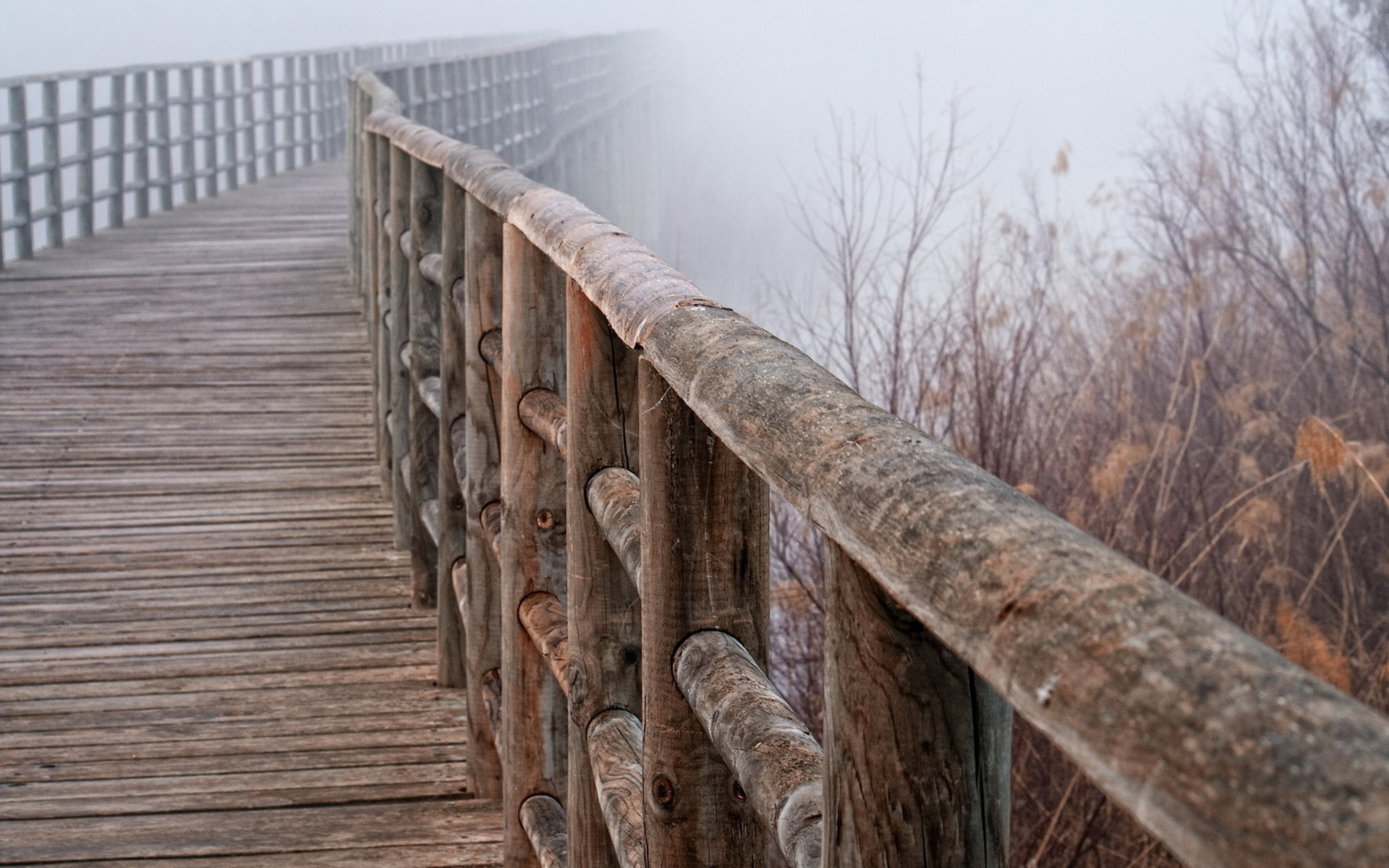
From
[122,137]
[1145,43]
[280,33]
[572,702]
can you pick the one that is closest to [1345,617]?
[572,702]

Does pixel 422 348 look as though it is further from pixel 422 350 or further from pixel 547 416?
pixel 547 416

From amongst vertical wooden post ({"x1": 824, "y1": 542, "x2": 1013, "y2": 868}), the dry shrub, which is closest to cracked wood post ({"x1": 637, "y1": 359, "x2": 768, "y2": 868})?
vertical wooden post ({"x1": 824, "y1": 542, "x2": 1013, "y2": 868})

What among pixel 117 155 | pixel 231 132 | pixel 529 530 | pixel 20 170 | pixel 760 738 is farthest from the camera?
pixel 231 132

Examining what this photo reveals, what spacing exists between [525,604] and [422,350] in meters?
Answer: 1.34

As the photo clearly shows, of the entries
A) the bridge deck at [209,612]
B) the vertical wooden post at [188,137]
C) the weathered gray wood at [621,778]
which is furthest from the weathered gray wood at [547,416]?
the vertical wooden post at [188,137]

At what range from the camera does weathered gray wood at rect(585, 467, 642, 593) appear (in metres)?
1.47

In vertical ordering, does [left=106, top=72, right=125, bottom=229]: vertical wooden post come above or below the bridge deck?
above

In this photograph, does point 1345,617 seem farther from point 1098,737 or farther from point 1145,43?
point 1145,43

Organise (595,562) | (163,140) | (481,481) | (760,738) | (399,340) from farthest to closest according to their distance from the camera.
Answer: (163,140), (399,340), (481,481), (595,562), (760,738)

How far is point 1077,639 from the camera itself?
52cm

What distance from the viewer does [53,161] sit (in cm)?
944

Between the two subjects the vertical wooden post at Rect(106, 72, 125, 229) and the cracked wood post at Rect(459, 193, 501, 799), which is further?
the vertical wooden post at Rect(106, 72, 125, 229)

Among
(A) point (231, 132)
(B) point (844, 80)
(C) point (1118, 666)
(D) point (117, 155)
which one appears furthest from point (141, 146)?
(B) point (844, 80)

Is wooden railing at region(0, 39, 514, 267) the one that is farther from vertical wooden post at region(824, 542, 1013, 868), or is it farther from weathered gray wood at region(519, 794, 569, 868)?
vertical wooden post at region(824, 542, 1013, 868)
